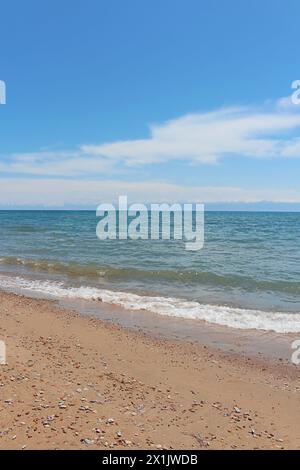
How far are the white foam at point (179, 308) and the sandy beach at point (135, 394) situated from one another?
2.39 metres

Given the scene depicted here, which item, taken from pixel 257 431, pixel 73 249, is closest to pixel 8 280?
pixel 73 249

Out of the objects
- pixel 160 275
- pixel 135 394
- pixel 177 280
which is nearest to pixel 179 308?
pixel 177 280

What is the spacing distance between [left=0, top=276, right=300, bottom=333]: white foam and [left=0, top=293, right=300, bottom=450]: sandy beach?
7.85ft

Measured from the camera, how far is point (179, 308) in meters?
12.3

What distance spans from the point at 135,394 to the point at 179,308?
6395mm

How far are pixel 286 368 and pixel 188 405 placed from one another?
A: 3.06 meters

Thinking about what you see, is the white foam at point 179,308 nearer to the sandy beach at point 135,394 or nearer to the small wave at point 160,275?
the sandy beach at point 135,394

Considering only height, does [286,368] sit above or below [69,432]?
below

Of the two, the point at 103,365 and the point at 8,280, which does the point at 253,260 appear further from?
the point at 103,365

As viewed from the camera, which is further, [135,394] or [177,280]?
[177,280]

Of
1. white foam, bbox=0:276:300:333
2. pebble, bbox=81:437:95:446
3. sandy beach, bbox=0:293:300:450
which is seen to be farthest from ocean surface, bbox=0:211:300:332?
pebble, bbox=81:437:95:446

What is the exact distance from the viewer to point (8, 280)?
1692 cm

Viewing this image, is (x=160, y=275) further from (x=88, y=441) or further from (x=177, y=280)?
(x=88, y=441)
